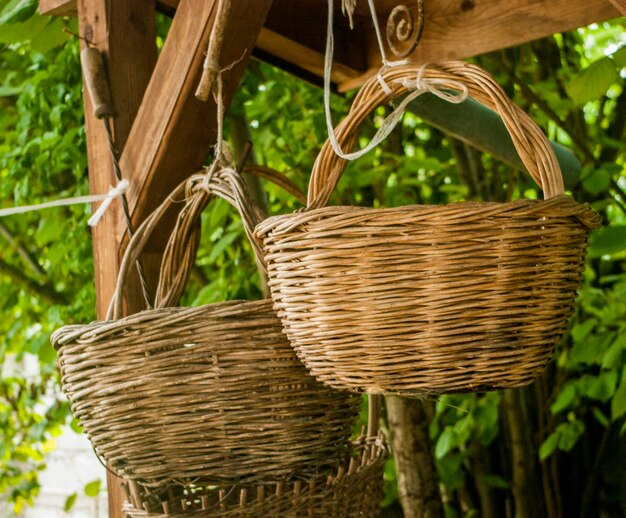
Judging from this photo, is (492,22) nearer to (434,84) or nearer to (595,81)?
(595,81)

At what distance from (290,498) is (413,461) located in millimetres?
962

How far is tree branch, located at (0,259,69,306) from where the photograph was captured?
272 cm

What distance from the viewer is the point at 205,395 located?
0.85 metres

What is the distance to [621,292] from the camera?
1.45 m

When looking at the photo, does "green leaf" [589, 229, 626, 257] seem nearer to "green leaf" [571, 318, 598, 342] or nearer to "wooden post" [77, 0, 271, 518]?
"green leaf" [571, 318, 598, 342]

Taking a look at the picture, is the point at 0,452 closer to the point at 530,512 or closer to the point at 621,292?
the point at 530,512

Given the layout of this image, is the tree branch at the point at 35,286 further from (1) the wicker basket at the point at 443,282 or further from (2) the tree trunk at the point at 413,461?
(1) the wicker basket at the point at 443,282

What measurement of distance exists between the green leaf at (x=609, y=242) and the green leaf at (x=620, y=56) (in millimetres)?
254

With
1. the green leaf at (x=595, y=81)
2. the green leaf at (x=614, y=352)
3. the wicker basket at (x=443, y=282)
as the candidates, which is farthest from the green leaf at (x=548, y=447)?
the wicker basket at (x=443, y=282)

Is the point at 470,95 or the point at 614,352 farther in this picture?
the point at 614,352

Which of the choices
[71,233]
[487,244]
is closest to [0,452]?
[71,233]

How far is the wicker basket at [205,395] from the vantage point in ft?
2.79

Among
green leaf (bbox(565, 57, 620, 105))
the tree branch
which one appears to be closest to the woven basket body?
green leaf (bbox(565, 57, 620, 105))

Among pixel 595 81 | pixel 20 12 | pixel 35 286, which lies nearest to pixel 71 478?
pixel 35 286
